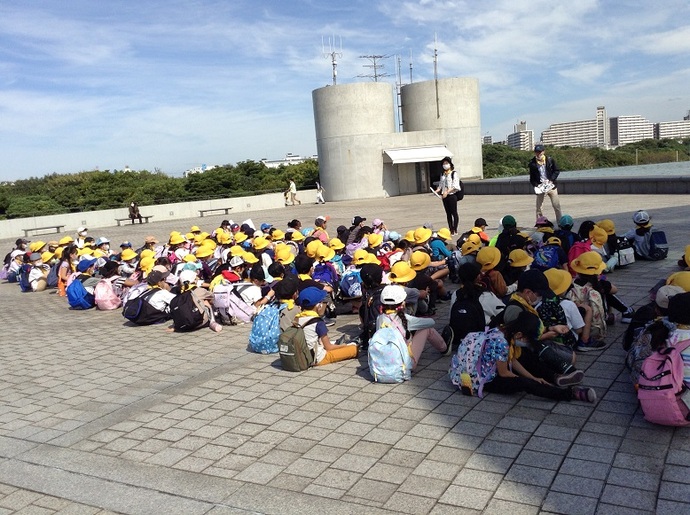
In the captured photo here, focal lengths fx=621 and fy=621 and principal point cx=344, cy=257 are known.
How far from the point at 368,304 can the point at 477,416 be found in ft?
6.59

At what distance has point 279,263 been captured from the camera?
323 inches

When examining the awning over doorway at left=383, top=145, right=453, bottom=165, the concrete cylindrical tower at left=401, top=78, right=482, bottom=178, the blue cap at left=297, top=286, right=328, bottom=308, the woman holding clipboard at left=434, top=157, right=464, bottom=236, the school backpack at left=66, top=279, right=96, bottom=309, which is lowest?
the school backpack at left=66, top=279, right=96, bottom=309

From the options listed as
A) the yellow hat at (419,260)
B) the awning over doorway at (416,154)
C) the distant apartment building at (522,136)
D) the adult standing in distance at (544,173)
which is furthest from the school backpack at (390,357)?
the distant apartment building at (522,136)

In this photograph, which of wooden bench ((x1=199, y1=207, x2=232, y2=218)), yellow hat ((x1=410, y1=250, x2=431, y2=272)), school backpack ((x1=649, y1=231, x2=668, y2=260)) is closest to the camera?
yellow hat ((x1=410, y1=250, x2=431, y2=272))

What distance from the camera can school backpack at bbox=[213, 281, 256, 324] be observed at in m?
8.18

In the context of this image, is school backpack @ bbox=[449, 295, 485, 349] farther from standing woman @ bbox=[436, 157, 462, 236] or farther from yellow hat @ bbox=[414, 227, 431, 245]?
standing woman @ bbox=[436, 157, 462, 236]

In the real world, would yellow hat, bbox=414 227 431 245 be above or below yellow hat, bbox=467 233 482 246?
above

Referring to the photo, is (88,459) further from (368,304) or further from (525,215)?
(525,215)

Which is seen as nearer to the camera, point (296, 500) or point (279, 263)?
point (296, 500)

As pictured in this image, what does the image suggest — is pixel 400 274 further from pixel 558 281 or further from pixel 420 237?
pixel 420 237

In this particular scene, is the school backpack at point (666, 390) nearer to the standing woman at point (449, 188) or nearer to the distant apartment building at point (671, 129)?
the standing woman at point (449, 188)

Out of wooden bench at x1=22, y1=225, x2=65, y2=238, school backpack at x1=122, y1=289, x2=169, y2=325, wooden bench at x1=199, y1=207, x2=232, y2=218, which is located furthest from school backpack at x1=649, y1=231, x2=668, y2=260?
wooden bench at x1=22, y1=225, x2=65, y2=238

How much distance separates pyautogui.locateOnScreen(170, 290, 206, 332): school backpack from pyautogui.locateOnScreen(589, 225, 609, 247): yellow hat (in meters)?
5.19

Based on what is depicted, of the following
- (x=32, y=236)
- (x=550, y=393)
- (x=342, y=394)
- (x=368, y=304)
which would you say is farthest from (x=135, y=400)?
(x=32, y=236)
